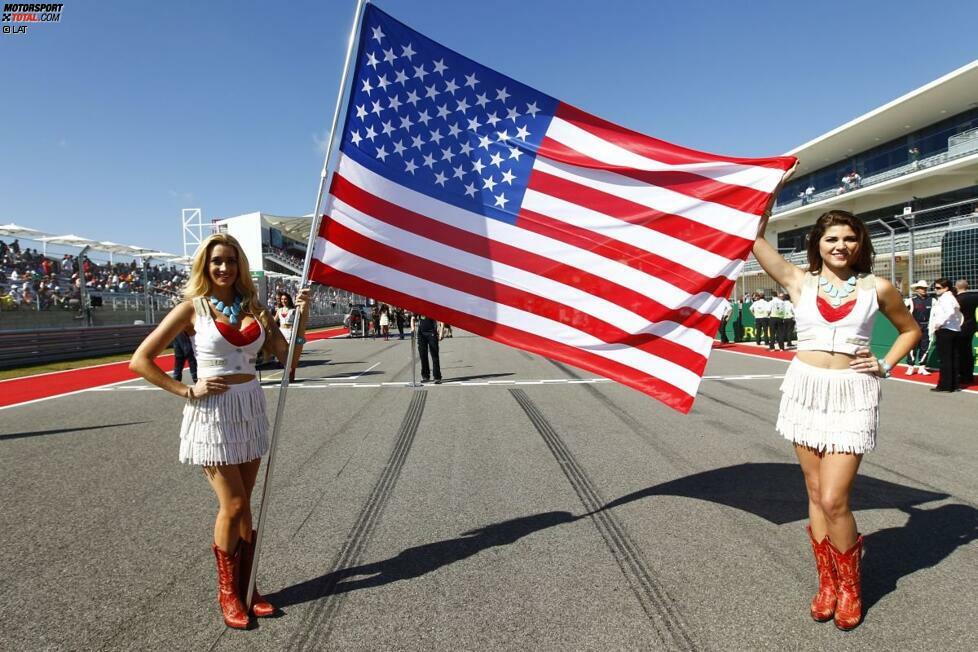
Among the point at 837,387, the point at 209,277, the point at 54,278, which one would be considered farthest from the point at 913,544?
the point at 54,278

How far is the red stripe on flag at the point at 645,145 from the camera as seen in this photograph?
3.68 metres

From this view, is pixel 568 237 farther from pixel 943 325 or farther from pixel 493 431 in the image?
pixel 943 325

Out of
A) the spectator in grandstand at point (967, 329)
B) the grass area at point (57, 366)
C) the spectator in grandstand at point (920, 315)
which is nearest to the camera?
the spectator in grandstand at point (967, 329)

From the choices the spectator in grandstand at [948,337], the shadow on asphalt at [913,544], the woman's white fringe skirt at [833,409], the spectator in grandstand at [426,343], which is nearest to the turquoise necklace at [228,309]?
the woman's white fringe skirt at [833,409]

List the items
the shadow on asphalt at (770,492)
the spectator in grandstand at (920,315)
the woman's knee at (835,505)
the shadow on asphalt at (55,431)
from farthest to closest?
the spectator in grandstand at (920,315)
the shadow on asphalt at (55,431)
the shadow on asphalt at (770,492)
the woman's knee at (835,505)

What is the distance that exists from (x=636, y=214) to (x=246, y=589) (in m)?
3.02

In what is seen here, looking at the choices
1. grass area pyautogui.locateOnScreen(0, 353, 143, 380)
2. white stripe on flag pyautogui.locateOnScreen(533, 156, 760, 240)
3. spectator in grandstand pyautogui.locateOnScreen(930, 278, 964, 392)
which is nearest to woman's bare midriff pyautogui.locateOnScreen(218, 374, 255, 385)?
white stripe on flag pyautogui.locateOnScreen(533, 156, 760, 240)

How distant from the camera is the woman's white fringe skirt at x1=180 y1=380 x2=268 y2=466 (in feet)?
9.10

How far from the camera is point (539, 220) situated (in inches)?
150

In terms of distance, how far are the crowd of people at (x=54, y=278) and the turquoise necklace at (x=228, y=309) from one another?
16917 mm

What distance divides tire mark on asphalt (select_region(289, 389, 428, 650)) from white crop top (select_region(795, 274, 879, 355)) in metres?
2.61

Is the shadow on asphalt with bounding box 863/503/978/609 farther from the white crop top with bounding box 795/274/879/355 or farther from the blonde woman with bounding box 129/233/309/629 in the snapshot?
the blonde woman with bounding box 129/233/309/629

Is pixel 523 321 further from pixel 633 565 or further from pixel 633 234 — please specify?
pixel 633 565

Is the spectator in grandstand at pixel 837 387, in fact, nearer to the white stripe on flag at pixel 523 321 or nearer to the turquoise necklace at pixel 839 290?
the turquoise necklace at pixel 839 290
